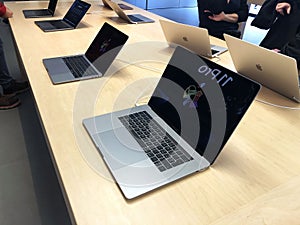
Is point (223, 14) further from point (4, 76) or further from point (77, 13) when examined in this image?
point (4, 76)

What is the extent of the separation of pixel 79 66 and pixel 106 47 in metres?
0.16

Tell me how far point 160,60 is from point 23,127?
4.30ft

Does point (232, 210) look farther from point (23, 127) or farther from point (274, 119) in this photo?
point (23, 127)

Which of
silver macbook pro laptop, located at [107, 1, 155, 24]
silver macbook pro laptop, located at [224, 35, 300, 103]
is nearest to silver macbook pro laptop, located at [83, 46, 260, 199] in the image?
silver macbook pro laptop, located at [224, 35, 300, 103]

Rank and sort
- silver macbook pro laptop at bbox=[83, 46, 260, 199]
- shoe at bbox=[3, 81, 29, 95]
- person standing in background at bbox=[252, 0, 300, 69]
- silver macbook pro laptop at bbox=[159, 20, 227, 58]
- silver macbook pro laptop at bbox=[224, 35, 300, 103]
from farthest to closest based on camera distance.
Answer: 1. shoe at bbox=[3, 81, 29, 95]
2. person standing in background at bbox=[252, 0, 300, 69]
3. silver macbook pro laptop at bbox=[159, 20, 227, 58]
4. silver macbook pro laptop at bbox=[224, 35, 300, 103]
5. silver macbook pro laptop at bbox=[83, 46, 260, 199]

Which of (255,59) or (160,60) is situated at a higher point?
(255,59)

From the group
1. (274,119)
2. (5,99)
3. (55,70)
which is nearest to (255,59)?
(274,119)

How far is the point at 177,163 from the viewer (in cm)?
73

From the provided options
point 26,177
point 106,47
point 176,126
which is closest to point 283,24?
point 106,47

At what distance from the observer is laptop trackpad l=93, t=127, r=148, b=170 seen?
73cm

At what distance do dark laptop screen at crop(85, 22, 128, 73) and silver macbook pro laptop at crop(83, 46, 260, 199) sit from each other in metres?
0.37

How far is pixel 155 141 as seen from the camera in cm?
81

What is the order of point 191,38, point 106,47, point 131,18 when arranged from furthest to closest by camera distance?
1. point 131,18
2. point 191,38
3. point 106,47

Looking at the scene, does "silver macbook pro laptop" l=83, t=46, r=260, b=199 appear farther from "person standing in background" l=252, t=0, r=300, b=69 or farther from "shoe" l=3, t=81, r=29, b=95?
"shoe" l=3, t=81, r=29, b=95
